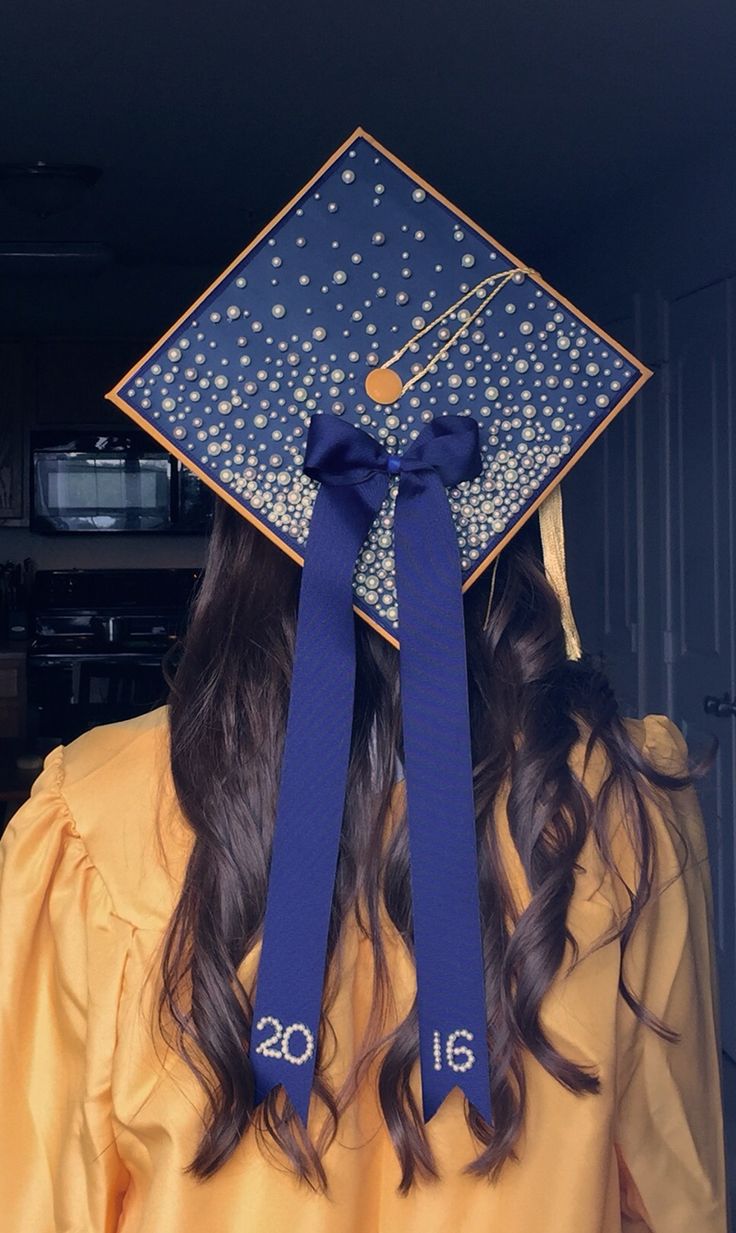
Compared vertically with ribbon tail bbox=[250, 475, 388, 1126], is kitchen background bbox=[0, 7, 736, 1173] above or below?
above

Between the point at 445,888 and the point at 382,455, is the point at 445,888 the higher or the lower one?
the lower one

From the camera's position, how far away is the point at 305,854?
72 centimetres

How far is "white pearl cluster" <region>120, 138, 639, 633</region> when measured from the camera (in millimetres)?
783

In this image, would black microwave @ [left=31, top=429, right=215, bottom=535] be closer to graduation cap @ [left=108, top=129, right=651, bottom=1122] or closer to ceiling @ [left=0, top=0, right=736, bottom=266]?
ceiling @ [left=0, top=0, right=736, bottom=266]

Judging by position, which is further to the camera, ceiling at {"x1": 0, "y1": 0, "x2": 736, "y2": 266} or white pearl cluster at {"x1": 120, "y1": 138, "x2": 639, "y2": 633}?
ceiling at {"x1": 0, "y1": 0, "x2": 736, "y2": 266}

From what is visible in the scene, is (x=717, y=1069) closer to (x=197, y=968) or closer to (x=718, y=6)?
(x=197, y=968)

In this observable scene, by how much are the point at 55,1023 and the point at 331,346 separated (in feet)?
1.67

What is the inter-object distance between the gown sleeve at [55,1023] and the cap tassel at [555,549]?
36cm

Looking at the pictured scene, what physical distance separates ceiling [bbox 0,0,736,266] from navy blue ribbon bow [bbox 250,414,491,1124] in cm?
191

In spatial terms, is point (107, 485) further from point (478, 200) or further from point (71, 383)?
point (478, 200)

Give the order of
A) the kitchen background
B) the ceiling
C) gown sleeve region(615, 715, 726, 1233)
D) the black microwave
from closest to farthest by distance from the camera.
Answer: gown sleeve region(615, 715, 726, 1233) < the ceiling < the kitchen background < the black microwave

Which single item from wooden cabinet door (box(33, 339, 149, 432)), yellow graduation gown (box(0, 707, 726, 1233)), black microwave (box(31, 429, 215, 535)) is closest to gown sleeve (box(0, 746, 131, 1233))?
yellow graduation gown (box(0, 707, 726, 1233))

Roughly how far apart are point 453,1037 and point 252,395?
1.41ft

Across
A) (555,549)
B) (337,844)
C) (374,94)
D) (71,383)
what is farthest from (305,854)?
(71,383)
